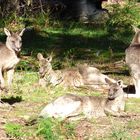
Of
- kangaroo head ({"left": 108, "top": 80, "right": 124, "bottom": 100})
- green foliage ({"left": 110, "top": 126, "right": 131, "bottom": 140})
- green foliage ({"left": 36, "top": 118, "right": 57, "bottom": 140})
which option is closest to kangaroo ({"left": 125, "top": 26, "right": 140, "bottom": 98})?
kangaroo head ({"left": 108, "top": 80, "right": 124, "bottom": 100})

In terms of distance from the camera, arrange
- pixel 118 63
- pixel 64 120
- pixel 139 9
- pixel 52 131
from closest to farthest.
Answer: pixel 52 131 < pixel 64 120 < pixel 118 63 < pixel 139 9

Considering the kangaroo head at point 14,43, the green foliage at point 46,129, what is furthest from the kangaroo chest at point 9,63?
the green foliage at point 46,129

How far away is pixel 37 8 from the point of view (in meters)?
20.2

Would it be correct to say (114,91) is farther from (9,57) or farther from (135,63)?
(9,57)

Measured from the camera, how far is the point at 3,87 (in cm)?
1075

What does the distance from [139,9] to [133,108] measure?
1079 cm

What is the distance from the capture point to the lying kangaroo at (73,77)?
40.7ft

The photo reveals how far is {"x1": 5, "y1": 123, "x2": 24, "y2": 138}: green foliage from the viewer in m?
8.19

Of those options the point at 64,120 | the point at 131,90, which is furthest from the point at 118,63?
the point at 64,120

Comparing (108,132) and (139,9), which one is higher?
(108,132)

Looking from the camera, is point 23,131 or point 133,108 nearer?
point 23,131

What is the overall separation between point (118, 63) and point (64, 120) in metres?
6.09

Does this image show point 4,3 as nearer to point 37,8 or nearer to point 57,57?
point 37,8

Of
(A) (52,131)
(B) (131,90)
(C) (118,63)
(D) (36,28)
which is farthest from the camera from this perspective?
(D) (36,28)
